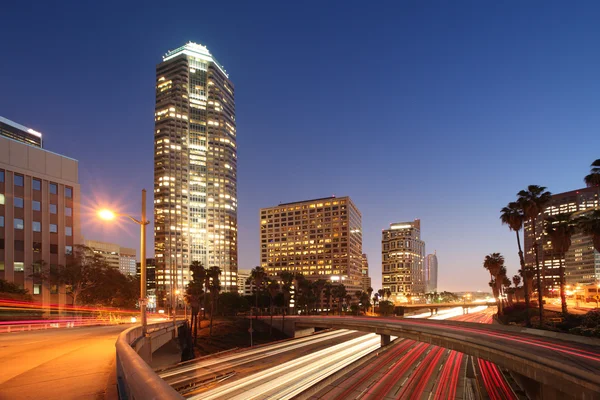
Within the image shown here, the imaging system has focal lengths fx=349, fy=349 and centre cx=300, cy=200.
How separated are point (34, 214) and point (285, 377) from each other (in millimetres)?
48868

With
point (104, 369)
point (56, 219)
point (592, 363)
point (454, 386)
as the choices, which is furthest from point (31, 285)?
point (592, 363)

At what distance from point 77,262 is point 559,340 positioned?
69378 millimetres

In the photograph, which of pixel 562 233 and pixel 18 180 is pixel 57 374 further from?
pixel 562 233

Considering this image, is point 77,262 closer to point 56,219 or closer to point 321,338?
point 56,219

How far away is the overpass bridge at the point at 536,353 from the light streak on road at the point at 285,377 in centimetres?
1363

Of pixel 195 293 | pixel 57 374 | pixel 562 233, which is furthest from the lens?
pixel 195 293

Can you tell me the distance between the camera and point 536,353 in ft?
95.7

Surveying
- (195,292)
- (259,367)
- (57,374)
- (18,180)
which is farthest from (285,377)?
(18,180)

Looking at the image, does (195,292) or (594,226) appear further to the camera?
(195,292)

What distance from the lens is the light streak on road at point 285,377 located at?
3662cm

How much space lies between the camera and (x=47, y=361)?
13.2 m

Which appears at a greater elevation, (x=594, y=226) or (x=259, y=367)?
(x=594, y=226)

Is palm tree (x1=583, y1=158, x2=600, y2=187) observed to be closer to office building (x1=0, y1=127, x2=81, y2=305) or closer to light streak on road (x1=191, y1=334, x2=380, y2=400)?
light streak on road (x1=191, y1=334, x2=380, y2=400)

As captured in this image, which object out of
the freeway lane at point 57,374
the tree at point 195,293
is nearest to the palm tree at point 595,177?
the freeway lane at point 57,374
